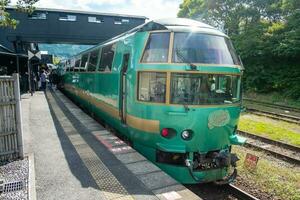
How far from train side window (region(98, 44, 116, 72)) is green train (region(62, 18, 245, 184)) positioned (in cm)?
162

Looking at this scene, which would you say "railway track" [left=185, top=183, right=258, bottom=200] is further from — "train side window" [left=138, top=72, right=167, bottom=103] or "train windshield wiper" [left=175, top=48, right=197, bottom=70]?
"train windshield wiper" [left=175, top=48, right=197, bottom=70]

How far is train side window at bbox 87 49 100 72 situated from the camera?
9.41m

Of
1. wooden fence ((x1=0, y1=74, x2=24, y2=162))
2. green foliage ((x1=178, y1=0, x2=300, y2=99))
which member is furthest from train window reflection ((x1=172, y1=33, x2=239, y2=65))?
green foliage ((x1=178, y1=0, x2=300, y2=99))

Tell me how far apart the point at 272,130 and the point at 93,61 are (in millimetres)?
6810

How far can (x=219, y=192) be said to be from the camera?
18.1 feet

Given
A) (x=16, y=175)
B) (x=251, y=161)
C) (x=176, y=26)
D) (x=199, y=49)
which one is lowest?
(x=251, y=161)

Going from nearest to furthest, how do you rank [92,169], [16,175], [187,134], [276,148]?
[16,175] → [92,169] → [187,134] → [276,148]

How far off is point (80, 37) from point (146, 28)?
19.2m

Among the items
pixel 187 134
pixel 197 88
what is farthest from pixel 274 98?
pixel 187 134

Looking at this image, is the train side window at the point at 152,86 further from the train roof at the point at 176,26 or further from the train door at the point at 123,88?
the train roof at the point at 176,26

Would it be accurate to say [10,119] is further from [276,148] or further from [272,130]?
[272,130]

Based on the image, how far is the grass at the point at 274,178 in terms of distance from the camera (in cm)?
535

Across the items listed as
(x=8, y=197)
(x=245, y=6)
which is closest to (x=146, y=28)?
(x=8, y=197)

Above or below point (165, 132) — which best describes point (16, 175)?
below
